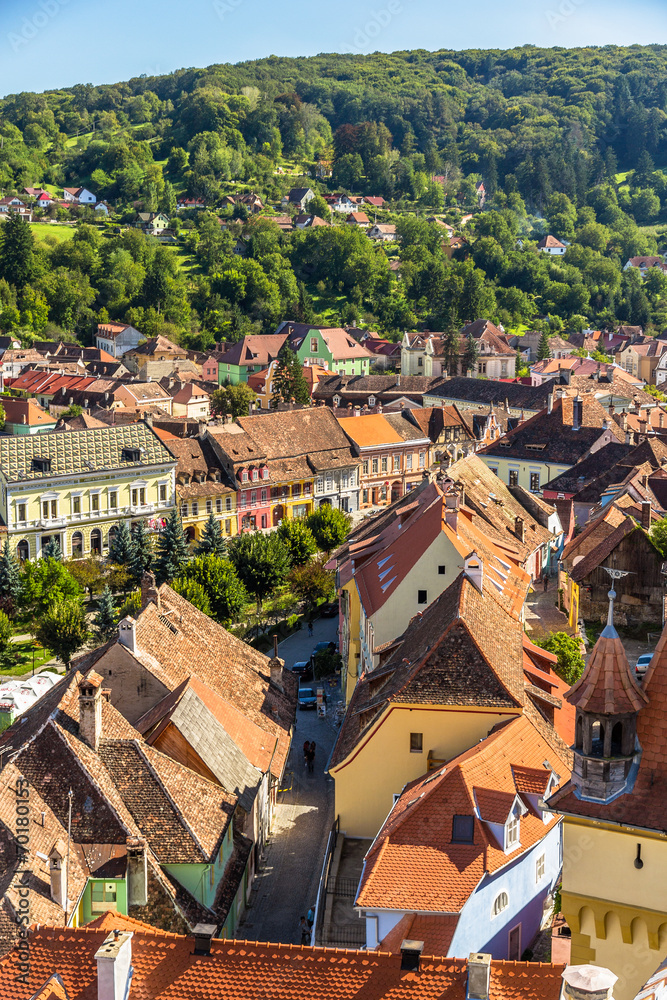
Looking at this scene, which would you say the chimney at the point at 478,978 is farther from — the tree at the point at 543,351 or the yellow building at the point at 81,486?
the tree at the point at 543,351

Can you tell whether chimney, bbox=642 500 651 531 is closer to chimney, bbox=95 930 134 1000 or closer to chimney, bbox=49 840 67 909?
chimney, bbox=49 840 67 909

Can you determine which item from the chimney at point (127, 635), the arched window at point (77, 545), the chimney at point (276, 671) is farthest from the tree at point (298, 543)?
the chimney at point (127, 635)

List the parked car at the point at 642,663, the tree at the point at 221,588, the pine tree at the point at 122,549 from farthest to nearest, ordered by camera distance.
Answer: the pine tree at the point at 122,549 < the tree at the point at 221,588 < the parked car at the point at 642,663

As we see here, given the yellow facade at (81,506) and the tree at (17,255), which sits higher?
the tree at (17,255)

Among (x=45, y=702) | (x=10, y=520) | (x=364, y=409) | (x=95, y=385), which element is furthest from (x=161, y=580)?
(x=95, y=385)

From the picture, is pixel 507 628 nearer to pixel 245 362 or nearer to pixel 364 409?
pixel 364 409

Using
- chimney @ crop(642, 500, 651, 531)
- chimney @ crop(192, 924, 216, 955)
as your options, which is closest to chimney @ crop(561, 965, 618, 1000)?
chimney @ crop(192, 924, 216, 955)

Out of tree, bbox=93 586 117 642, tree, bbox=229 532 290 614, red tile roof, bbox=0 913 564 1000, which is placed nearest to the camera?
red tile roof, bbox=0 913 564 1000
